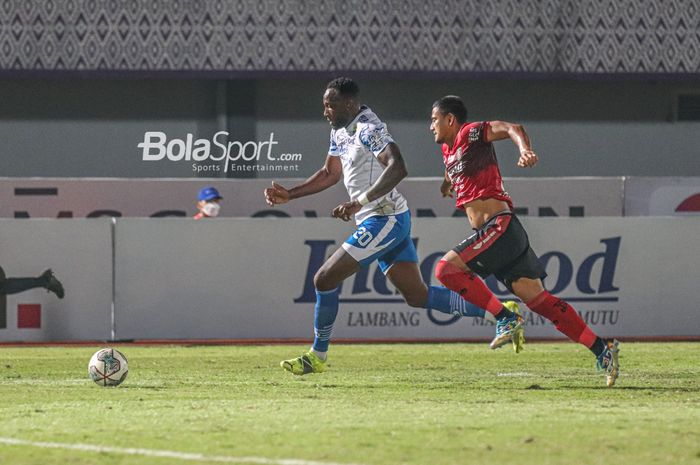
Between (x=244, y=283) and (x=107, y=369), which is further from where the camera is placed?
(x=244, y=283)

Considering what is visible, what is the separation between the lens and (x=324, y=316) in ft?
37.8

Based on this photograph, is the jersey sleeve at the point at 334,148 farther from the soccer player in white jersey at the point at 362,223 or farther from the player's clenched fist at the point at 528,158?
the player's clenched fist at the point at 528,158

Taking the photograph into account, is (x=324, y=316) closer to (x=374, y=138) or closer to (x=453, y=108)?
(x=374, y=138)

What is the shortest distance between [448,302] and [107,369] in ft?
9.09

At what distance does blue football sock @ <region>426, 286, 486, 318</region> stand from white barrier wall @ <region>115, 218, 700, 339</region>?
5.33 metres

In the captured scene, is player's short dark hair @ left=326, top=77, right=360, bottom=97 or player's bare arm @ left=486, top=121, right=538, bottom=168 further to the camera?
player's short dark hair @ left=326, top=77, right=360, bottom=97

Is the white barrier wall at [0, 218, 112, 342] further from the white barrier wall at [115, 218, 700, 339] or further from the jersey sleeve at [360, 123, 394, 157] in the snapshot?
the jersey sleeve at [360, 123, 394, 157]

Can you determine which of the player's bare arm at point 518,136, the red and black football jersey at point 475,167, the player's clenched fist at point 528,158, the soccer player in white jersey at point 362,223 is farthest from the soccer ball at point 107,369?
the player's clenched fist at point 528,158

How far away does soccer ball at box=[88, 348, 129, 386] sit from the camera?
11.0 meters

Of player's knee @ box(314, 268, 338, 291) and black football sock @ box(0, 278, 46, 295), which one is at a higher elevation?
player's knee @ box(314, 268, 338, 291)

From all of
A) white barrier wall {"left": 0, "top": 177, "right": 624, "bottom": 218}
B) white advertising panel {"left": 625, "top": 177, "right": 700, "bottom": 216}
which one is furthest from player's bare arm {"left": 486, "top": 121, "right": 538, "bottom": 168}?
white advertising panel {"left": 625, "top": 177, "right": 700, "bottom": 216}

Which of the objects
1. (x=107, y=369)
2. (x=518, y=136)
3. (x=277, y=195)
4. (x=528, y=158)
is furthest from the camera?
(x=277, y=195)

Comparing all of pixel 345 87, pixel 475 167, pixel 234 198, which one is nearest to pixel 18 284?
pixel 234 198

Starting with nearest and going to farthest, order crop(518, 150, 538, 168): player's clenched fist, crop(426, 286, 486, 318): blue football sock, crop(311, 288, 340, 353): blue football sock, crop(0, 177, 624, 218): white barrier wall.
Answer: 1. crop(518, 150, 538, 168): player's clenched fist
2. crop(311, 288, 340, 353): blue football sock
3. crop(426, 286, 486, 318): blue football sock
4. crop(0, 177, 624, 218): white barrier wall
